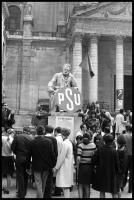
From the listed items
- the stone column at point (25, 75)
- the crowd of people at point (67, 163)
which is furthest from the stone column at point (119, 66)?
the crowd of people at point (67, 163)

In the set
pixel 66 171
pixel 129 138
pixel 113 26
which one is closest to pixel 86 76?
pixel 113 26

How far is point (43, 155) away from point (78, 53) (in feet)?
79.1

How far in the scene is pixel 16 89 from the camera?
115ft

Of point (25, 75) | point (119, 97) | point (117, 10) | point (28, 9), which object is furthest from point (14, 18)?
point (119, 97)

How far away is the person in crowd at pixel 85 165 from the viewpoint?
8570mm

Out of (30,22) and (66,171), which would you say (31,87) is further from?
(66,171)

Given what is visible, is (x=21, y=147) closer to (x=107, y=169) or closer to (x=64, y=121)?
(x=107, y=169)

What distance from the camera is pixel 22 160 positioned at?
9250 mm

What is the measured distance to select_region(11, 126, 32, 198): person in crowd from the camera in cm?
Result: 919

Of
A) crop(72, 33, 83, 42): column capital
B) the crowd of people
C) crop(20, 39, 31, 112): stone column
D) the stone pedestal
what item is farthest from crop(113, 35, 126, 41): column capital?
the crowd of people

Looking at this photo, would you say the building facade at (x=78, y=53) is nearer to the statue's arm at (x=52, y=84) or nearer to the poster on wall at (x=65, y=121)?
the statue's arm at (x=52, y=84)

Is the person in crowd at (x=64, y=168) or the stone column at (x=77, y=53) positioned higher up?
the stone column at (x=77, y=53)

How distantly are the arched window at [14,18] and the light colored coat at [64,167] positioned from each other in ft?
112

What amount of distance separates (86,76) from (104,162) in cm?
2617
